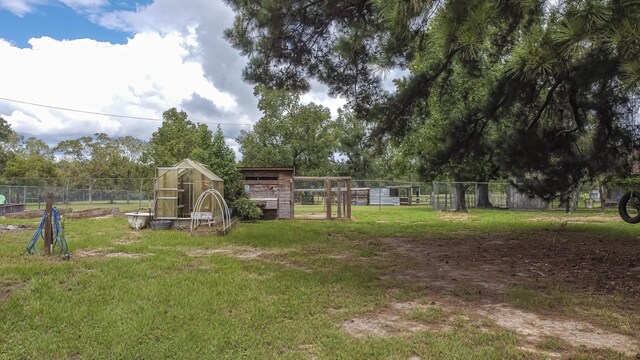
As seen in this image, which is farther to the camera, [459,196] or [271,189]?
[459,196]

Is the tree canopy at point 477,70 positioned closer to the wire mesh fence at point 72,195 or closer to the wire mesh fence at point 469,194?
the wire mesh fence at point 469,194

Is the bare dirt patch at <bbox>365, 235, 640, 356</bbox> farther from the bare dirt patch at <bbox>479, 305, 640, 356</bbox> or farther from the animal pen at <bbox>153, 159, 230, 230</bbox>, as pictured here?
the animal pen at <bbox>153, 159, 230, 230</bbox>

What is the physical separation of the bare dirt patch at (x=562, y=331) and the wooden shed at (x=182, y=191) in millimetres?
10236

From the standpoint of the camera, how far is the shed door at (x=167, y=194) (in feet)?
47.4

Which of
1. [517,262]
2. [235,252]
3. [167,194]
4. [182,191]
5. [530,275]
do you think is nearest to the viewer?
[530,275]

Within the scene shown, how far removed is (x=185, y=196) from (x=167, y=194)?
868 millimetres

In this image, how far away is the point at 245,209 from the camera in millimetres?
18109

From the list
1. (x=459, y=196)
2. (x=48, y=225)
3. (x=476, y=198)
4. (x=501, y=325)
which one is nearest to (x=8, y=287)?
(x=48, y=225)

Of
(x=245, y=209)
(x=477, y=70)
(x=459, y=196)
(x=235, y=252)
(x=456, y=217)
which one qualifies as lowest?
(x=235, y=252)

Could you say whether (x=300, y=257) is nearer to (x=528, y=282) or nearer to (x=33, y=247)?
(x=528, y=282)

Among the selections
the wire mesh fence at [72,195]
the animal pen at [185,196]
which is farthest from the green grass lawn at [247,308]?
the wire mesh fence at [72,195]

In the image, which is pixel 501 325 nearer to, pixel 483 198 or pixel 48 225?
pixel 48 225

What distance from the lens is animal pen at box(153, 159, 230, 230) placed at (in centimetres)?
1400

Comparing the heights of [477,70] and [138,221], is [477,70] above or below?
above
